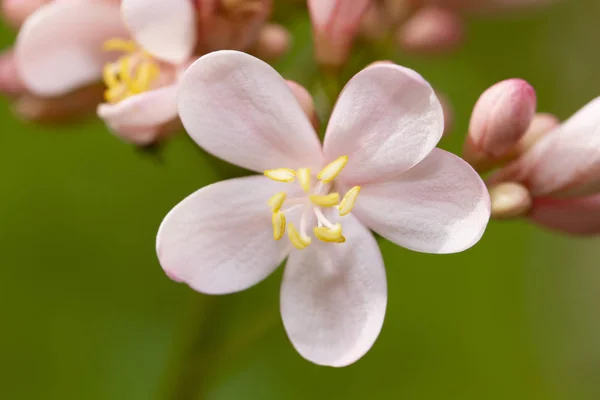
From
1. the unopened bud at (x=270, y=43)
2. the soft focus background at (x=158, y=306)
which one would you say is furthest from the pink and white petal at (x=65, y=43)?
the soft focus background at (x=158, y=306)

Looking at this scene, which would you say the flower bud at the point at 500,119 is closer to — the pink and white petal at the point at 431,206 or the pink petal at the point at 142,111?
the pink and white petal at the point at 431,206

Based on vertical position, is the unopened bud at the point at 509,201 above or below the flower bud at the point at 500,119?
below

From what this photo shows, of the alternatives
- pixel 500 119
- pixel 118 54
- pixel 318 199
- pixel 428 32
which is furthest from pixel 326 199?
pixel 428 32

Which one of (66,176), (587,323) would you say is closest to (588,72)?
(587,323)

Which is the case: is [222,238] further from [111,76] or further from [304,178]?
[111,76]

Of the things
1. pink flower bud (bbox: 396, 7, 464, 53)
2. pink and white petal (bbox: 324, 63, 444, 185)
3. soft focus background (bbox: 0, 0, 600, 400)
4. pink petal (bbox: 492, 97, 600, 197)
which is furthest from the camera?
soft focus background (bbox: 0, 0, 600, 400)

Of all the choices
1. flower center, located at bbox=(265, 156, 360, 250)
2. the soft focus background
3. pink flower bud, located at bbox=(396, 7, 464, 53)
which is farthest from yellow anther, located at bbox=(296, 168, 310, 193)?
the soft focus background

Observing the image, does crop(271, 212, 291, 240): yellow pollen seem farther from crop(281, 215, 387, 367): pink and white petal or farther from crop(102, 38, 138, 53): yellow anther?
crop(102, 38, 138, 53): yellow anther
